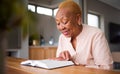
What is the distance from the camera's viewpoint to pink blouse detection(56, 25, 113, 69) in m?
0.85

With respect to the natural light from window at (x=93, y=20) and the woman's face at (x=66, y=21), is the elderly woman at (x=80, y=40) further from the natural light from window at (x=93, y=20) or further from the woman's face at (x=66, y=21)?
the natural light from window at (x=93, y=20)

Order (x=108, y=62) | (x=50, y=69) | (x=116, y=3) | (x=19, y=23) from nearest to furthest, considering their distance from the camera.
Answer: (x=19, y=23), (x=50, y=69), (x=108, y=62), (x=116, y=3)

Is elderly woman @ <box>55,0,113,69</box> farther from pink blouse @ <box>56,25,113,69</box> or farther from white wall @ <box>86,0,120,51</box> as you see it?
white wall @ <box>86,0,120,51</box>

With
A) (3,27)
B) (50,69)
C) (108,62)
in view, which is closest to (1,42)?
(3,27)

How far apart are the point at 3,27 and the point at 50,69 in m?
0.58

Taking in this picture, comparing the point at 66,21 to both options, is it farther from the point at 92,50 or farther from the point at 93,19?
the point at 93,19

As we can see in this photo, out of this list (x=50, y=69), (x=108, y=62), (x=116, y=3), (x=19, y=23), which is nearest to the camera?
(x=19, y=23)

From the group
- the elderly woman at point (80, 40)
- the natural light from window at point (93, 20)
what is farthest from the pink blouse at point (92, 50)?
the natural light from window at point (93, 20)

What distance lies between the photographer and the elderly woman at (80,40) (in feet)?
2.84

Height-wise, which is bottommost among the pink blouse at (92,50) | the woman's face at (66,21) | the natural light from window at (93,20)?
the pink blouse at (92,50)

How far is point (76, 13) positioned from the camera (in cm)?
93

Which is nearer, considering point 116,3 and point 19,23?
point 19,23

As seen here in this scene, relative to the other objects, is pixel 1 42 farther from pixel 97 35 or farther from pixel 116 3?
pixel 116 3

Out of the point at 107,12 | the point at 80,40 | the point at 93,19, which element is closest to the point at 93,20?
the point at 93,19
